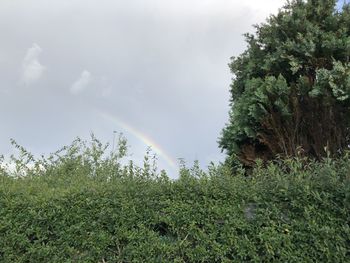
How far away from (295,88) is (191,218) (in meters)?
5.98

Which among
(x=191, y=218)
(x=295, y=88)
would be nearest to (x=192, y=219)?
(x=191, y=218)

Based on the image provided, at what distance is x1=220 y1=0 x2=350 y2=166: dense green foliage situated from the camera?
30.8 ft

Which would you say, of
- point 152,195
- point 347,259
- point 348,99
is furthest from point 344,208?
point 348,99

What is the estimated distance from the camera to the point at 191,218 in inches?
185

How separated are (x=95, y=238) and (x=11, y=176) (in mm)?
2405

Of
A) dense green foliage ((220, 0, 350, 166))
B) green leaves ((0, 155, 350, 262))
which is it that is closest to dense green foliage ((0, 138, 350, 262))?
green leaves ((0, 155, 350, 262))

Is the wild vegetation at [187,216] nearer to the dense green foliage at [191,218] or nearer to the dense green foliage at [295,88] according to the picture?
the dense green foliage at [191,218]

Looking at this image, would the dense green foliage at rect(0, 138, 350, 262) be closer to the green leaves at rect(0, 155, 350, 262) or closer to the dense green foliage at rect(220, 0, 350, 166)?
the green leaves at rect(0, 155, 350, 262)

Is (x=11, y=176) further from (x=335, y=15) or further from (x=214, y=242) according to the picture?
(x=335, y=15)

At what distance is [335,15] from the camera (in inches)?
424

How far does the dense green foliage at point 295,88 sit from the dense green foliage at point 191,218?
4.38 metres

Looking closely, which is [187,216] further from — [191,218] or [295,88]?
[295,88]

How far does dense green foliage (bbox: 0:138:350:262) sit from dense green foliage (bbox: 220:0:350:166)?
172 inches

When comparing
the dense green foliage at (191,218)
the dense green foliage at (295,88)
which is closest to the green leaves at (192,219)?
the dense green foliage at (191,218)
